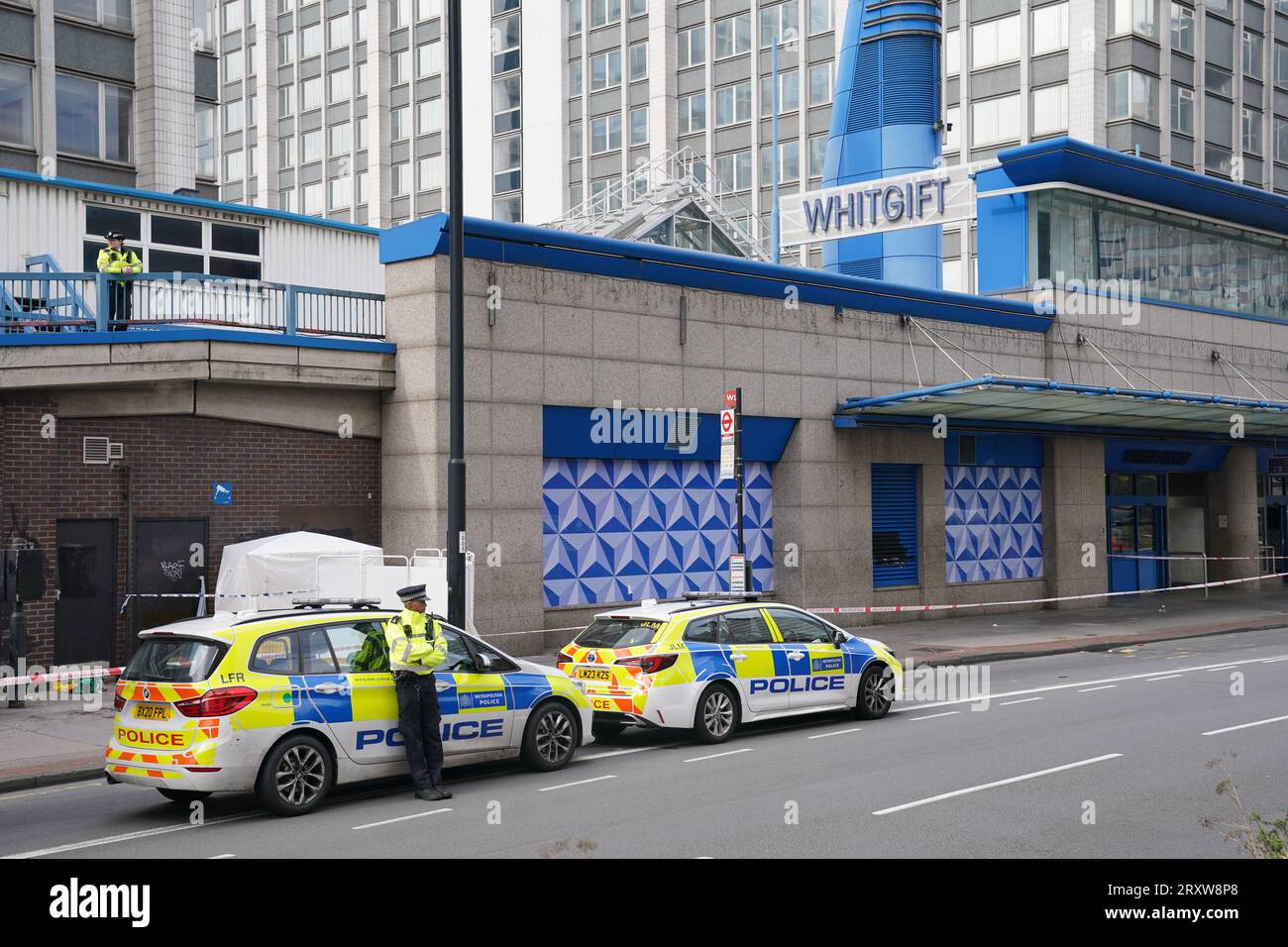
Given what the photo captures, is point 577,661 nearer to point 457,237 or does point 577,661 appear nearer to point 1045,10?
point 457,237

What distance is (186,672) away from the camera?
1088cm

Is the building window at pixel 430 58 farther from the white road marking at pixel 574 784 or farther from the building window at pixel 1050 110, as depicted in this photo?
the white road marking at pixel 574 784

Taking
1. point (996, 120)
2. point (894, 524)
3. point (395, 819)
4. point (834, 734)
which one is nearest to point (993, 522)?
point (894, 524)

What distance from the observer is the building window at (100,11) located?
33650mm

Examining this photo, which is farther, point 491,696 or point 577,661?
point 577,661

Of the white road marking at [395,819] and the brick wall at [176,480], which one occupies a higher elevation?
the brick wall at [176,480]

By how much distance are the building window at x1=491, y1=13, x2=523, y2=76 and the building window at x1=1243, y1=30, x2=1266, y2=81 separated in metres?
33.0

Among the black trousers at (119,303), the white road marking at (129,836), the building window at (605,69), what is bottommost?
the white road marking at (129,836)

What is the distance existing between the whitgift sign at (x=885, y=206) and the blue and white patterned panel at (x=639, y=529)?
31.6 feet

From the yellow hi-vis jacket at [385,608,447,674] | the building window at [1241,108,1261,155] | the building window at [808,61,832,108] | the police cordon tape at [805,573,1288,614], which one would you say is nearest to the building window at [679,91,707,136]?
the building window at [808,61,832,108]

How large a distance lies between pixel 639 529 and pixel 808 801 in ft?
41.8

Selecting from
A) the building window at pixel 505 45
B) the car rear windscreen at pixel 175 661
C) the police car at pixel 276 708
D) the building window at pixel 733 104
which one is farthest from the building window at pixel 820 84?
the car rear windscreen at pixel 175 661
